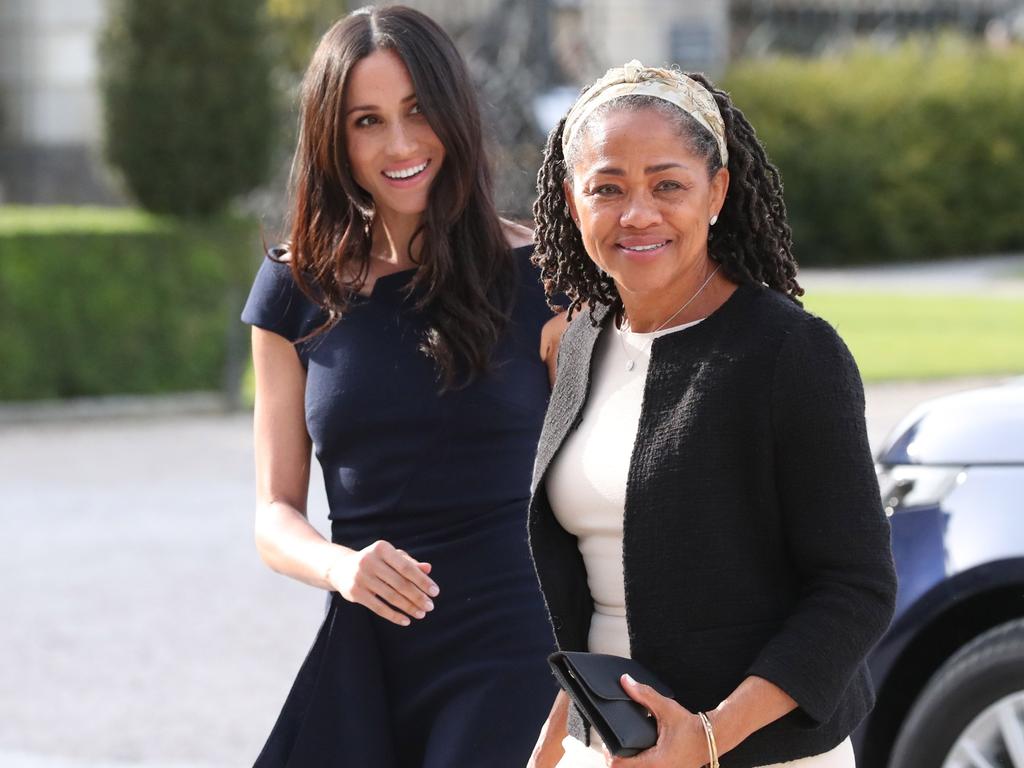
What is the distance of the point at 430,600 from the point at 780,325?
84 cm

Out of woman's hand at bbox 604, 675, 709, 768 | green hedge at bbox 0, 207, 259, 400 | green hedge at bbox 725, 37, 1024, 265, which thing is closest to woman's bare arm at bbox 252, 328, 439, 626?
woman's hand at bbox 604, 675, 709, 768

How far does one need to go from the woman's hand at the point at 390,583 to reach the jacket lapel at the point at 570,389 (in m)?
0.33

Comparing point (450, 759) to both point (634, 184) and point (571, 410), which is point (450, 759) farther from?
point (634, 184)

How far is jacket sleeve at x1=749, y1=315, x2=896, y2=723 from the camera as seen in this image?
2.12m

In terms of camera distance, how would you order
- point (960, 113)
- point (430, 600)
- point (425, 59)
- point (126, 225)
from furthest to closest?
point (960, 113) → point (126, 225) → point (425, 59) → point (430, 600)

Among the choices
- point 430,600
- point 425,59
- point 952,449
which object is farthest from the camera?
point 952,449

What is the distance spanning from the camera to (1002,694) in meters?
3.78

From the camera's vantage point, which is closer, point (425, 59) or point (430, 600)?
point (430, 600)

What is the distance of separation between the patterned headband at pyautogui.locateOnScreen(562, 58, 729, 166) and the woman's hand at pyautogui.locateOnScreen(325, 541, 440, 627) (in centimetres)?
74

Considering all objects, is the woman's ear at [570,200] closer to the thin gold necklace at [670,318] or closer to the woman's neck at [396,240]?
the thin gold necklace at [670,318]

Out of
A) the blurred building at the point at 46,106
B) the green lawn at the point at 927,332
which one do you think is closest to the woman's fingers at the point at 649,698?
the green lawn at the point at 927,332

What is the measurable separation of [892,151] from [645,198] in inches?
1114

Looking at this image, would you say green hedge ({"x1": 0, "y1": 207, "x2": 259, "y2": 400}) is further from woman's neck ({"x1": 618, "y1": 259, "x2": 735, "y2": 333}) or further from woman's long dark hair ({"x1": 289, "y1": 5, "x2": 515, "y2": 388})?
woman's neck ({"x1": 618, "y1": 259, "x2": 735, "y2": 333})

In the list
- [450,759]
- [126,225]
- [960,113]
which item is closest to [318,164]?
[450,759]
